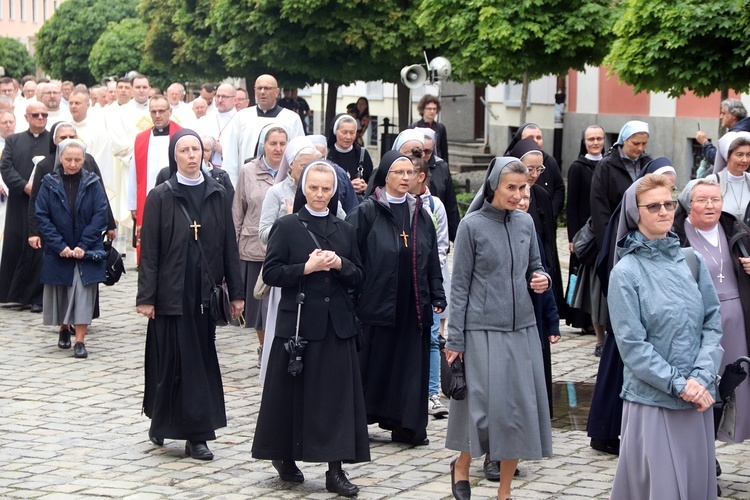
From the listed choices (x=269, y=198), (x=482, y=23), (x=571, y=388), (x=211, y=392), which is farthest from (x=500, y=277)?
(x=482, y=23)

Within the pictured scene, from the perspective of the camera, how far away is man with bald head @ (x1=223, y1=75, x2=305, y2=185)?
46.7ft

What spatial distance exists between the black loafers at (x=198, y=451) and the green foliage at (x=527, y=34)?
1622 cm

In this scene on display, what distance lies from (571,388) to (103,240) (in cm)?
436

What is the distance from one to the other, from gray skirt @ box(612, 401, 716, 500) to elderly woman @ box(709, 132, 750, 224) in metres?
2.86

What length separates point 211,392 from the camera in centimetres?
877

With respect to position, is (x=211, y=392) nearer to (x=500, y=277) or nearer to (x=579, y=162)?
(x=500, y=277)

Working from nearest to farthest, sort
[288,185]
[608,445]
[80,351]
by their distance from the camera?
[608,445], [288,185], [80,351]

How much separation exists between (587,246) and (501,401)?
4382mm

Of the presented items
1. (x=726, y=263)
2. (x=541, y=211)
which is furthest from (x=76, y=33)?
(x=726, y=263)

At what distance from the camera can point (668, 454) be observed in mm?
6492

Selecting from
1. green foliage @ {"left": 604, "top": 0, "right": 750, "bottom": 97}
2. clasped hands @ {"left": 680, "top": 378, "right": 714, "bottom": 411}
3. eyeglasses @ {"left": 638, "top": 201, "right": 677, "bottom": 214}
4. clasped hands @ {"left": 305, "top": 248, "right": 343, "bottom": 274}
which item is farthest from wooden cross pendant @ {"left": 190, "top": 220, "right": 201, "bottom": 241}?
green foliage @ {"left": 604, "top": 0, "right": 750, "bottom": 97}

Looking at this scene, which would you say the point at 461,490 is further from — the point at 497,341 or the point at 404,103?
the point at 404,103

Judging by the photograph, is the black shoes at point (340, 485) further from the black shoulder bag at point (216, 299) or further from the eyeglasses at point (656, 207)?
the eyeglasses at point (656, 207)

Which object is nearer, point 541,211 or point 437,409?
point 437,409
